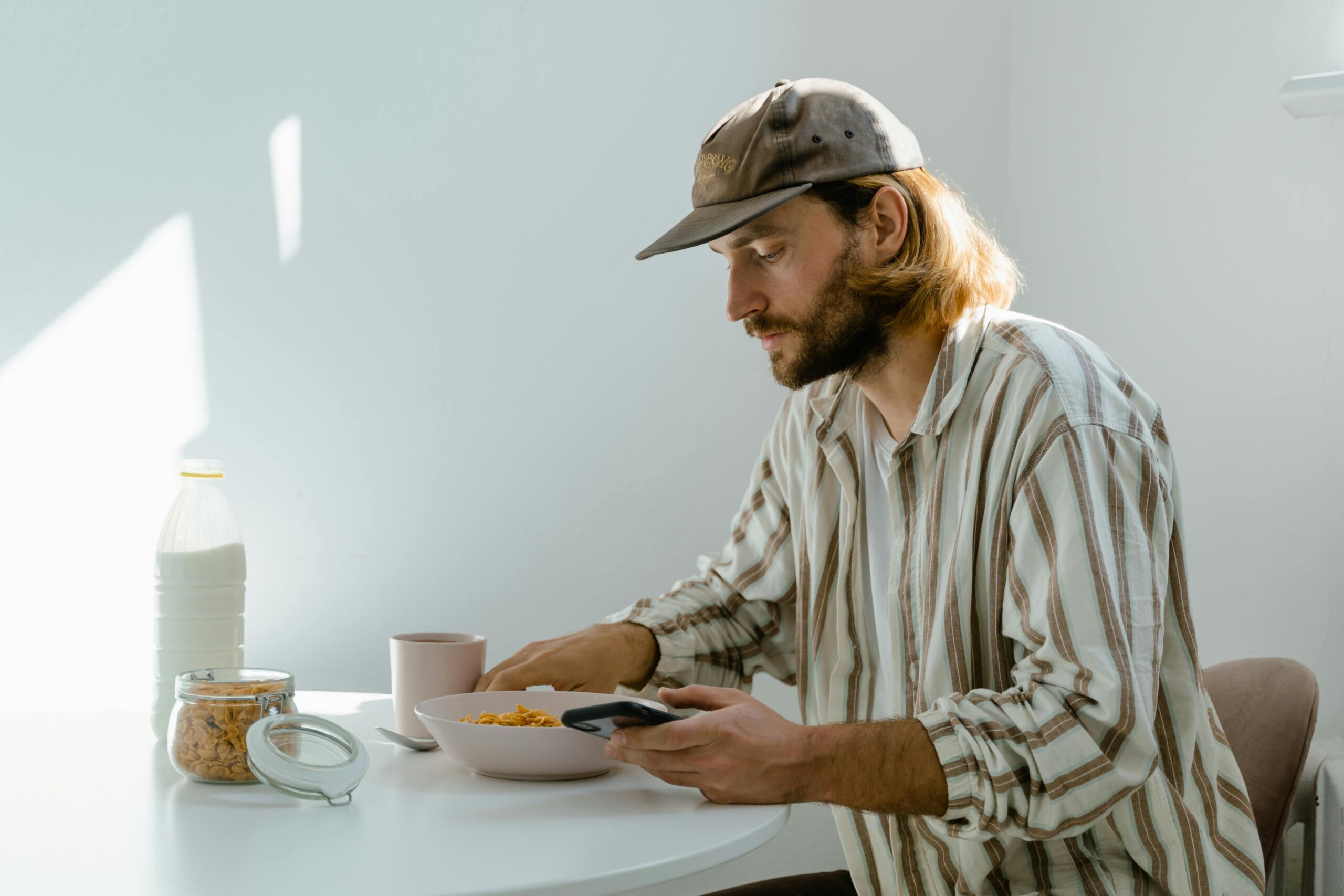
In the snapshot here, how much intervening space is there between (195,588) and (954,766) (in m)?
0.69

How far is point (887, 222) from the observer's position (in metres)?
1.25

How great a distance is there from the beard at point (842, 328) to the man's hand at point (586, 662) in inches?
14.1

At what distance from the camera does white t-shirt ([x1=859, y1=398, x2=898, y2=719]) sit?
1264 millimetres

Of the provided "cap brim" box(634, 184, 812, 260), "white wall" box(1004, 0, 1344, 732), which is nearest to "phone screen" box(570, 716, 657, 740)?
"cap brim" box(634, 184, 812, 260)

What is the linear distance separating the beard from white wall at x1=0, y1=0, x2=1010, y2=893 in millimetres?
646

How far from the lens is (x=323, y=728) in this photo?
0.90m

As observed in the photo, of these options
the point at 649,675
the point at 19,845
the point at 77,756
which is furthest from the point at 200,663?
the point at 649,675

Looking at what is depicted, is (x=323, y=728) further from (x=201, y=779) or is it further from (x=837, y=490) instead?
(x=837, y=490)

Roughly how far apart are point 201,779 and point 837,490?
75cm

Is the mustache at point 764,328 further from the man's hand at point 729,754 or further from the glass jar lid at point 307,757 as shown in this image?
the glass jar lid at point 307,757

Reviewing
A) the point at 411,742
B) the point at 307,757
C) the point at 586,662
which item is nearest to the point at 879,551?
the point at 586,662

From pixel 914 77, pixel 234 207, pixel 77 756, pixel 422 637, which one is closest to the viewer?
pixel 77 756

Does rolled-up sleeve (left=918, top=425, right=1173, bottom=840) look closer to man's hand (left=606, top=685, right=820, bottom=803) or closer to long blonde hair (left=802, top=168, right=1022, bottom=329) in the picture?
man's hand (left=606, top=685, right=820, bottom=803)

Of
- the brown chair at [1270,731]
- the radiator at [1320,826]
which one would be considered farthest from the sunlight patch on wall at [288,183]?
the radiator at [1320,826]
